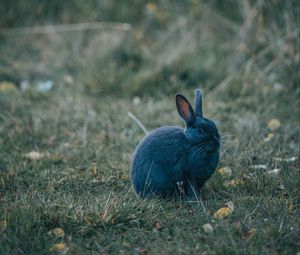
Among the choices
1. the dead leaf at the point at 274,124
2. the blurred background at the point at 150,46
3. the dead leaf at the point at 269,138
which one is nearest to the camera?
the dead leaf at the point at 269,138

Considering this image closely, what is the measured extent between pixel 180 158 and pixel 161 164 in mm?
133

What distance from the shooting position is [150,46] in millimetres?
7301

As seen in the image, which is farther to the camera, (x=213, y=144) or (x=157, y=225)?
(x=213, y=144)

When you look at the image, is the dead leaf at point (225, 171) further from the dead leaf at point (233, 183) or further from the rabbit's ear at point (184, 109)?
the rabbit's ear at point (184, 109)

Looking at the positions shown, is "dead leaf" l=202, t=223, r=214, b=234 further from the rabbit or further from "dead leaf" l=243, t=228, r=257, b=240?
the rabbit

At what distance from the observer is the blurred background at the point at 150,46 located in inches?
237

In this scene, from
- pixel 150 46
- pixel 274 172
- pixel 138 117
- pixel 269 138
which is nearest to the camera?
pixel 274 172

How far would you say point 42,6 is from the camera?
7996 mm

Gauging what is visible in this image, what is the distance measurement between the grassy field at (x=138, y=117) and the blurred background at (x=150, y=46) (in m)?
0.02

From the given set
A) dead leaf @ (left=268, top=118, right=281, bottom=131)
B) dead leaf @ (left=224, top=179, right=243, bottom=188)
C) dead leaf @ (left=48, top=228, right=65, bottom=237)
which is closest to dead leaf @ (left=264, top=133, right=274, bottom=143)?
dead leaf @ (left=268, top=118, right=281, bottom=131)

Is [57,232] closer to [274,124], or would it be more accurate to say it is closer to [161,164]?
[161,164]

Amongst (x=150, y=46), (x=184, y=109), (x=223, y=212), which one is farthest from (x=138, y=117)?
(x=223, y=212)

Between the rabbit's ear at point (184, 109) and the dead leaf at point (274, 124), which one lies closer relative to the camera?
the rabbit's ear at point (184, 109)

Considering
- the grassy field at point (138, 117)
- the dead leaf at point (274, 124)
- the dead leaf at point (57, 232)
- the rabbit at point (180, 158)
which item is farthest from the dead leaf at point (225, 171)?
the dead leaf at point (57, 232)
